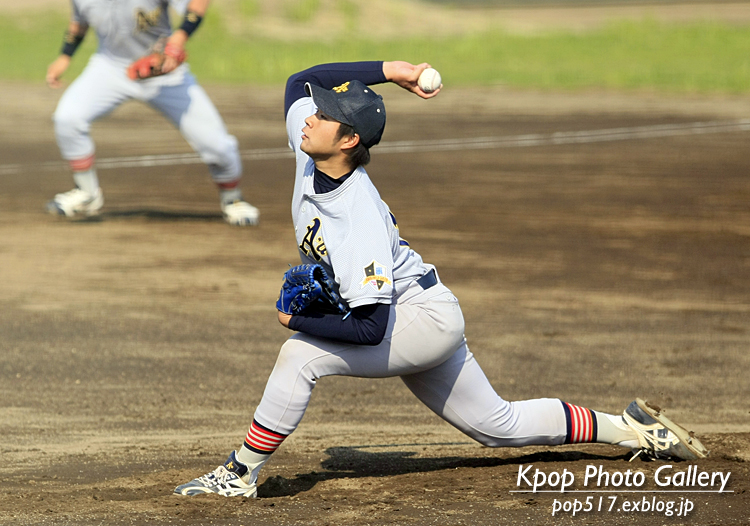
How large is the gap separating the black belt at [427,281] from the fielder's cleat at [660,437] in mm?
1090

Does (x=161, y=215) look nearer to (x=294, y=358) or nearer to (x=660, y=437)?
(x=294, y=358)

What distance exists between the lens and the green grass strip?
21.3 m

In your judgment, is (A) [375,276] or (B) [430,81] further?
(B) [430,81]

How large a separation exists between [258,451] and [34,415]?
1.99m

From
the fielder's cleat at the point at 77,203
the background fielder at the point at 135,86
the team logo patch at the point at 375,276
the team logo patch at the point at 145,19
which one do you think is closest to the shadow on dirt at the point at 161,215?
the fielder's cleat at the point at 77,203

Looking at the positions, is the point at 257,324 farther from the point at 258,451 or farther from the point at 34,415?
the point at 258,451

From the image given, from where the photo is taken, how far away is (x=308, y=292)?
3775 millimetres

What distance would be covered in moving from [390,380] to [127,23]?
4.95m

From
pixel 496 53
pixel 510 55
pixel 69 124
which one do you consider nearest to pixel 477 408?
pixel 69 124

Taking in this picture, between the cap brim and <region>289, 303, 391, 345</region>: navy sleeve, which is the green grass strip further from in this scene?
<region>289, 303, 391, 345</region>: navy sleeve

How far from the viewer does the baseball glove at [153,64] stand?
29.8 feet

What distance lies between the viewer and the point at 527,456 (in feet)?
15.3

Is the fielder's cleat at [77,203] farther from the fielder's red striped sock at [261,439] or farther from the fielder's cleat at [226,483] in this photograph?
the fielder's red striped sock at [261,439]

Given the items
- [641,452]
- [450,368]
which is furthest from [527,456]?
[450,368]
